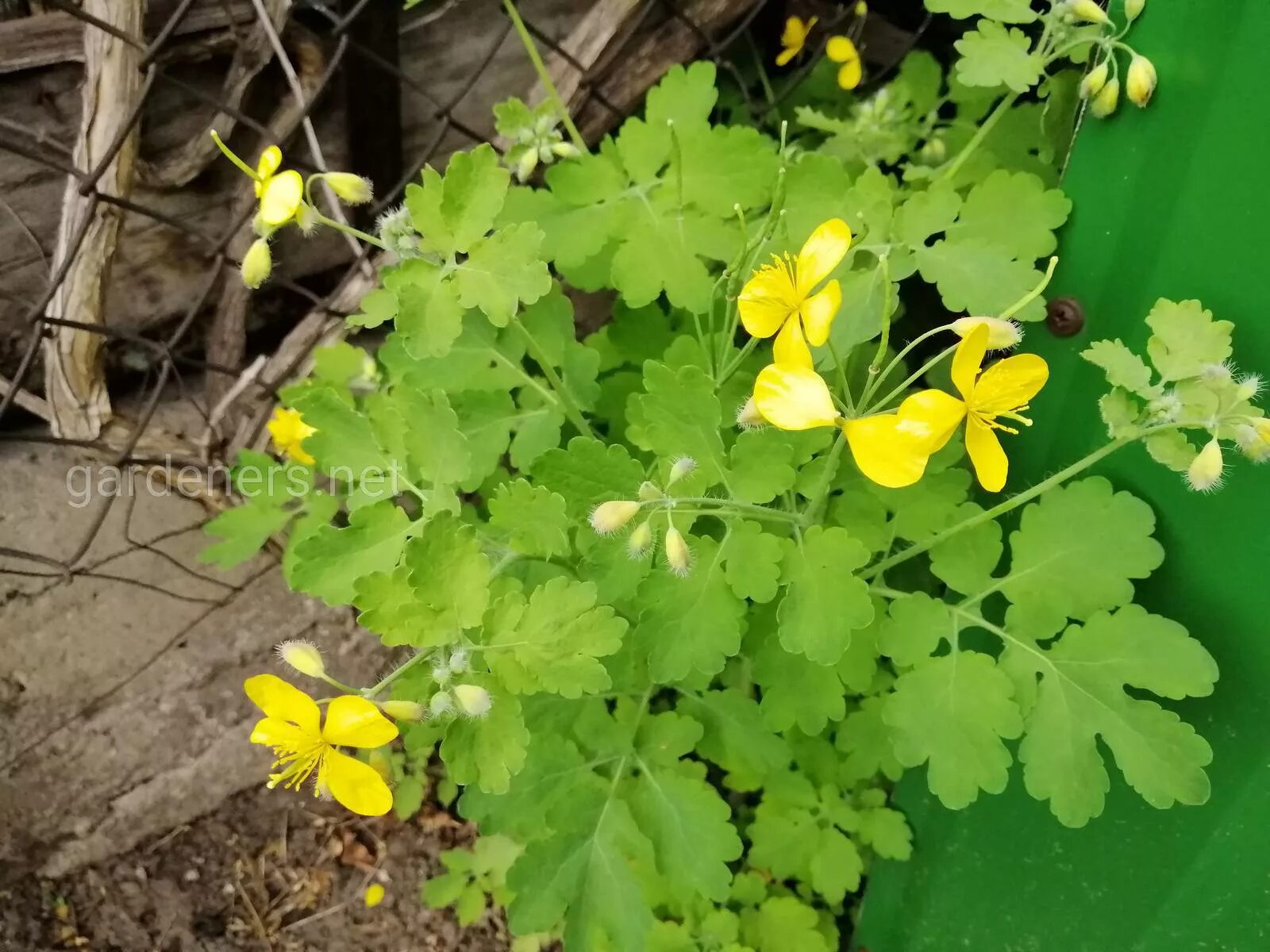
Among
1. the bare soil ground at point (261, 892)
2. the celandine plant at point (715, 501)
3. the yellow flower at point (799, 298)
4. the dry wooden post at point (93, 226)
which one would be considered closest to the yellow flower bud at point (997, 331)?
the celandine plant at point (715, 501)

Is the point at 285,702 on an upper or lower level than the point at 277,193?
lower

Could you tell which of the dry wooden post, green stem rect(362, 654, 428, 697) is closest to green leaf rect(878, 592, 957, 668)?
green stem rect(362, 654, 428, 697)

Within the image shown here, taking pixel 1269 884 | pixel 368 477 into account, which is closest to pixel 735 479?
pixel 368 477

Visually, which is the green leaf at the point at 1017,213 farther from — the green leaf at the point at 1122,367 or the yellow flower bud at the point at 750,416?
the yellow flower bud at the point at 750,416

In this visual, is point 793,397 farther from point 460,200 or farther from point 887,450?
point 460,200

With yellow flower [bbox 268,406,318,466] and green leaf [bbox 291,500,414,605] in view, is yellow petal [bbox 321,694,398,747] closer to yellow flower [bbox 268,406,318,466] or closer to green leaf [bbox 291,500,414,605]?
green leaf [bbox 291,500,414,605]

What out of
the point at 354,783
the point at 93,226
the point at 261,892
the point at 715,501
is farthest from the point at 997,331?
the point at 261,892
